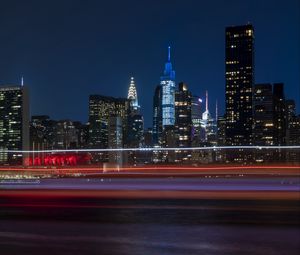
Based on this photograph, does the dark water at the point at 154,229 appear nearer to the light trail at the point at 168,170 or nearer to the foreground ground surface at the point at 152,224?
the foreground ground surface at the point at 152,224

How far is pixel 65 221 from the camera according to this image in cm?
1384

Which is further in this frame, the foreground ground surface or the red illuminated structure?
the red illuminated structure

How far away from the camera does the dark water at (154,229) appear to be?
32.4 ft

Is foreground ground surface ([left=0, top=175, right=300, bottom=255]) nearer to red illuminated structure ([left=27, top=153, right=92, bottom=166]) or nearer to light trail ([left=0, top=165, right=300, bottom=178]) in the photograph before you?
light trail ([left=0, top=165, right=300, bottom=178])

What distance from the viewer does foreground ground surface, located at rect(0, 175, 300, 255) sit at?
998cm

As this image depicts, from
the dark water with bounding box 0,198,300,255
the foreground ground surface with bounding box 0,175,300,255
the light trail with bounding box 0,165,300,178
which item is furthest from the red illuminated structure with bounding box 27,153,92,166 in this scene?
the dark water with bounding box 0,198,300,255

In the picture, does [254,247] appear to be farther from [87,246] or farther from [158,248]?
[87,246]

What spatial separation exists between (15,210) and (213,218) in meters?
6.41

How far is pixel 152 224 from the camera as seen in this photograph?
13.3m

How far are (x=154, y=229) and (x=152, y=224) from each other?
0.90 m

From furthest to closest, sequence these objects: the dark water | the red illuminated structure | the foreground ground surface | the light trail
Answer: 1. the red illuminated structure
2. the light trail
3. the foreground ground surface
4. the dark water

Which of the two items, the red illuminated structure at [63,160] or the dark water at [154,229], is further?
the red illuminated structure at [63,160]

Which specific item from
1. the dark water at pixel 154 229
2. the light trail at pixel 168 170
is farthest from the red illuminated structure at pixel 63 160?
the dark water at pixel 154 229

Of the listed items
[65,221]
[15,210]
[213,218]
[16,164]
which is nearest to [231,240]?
[213,218]
